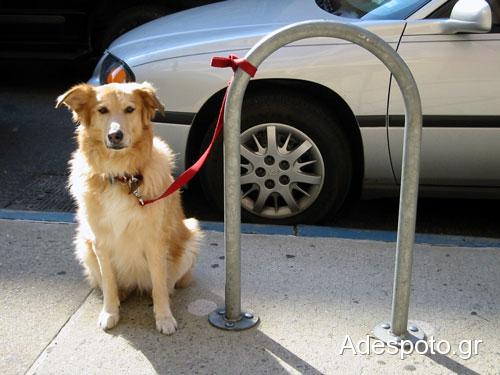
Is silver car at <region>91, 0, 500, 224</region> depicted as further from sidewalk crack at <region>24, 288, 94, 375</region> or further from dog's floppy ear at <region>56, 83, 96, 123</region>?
sidewalk crack at <region>24, 288, 94, 375</region>

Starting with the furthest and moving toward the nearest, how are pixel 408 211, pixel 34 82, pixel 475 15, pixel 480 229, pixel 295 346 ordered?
pixel 34 82 → pixel 480 229 → pixel 475 15 → pixel 295 346 → pixel 408 211

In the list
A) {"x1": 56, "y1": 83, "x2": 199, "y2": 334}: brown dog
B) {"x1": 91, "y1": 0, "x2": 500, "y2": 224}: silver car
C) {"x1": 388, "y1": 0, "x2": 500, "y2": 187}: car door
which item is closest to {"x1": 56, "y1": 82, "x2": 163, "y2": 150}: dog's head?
{"x1": 56, "y1": 83, "x2": 199, "y2": 334}: brown dog

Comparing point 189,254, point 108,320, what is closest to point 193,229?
point 189,254

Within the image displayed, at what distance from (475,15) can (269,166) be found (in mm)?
1460

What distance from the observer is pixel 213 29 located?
434 cm

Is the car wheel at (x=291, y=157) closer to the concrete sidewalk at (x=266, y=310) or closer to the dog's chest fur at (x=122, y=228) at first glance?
the concrete sidewalk at (x=266, y=310)

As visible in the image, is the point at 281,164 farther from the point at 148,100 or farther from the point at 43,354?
the point at 43,354

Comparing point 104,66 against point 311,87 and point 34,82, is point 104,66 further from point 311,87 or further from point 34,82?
point 34,82

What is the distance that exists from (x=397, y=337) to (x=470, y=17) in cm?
186

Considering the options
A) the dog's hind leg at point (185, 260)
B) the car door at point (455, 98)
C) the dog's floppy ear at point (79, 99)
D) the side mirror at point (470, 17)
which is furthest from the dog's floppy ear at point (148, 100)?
the side mirror at point (470, 17)

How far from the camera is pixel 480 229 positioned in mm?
4629

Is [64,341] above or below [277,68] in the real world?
below

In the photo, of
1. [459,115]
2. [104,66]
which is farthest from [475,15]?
[104,66]

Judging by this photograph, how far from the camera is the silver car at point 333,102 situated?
3.98 m
